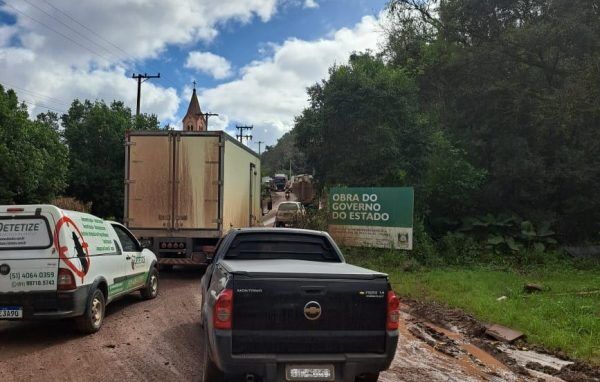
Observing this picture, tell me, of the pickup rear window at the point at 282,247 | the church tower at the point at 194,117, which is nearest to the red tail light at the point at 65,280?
the pickup rear window at the point at 282,247

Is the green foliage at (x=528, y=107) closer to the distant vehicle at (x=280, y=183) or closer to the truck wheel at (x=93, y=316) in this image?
the truck wheel at (x=93, y=316)

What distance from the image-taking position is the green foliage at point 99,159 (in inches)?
1067

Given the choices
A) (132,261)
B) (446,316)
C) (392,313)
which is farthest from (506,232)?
(392,313)

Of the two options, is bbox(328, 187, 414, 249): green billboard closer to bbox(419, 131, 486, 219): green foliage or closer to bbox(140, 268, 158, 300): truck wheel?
bbox(419, 131, 486, 219): green foliage

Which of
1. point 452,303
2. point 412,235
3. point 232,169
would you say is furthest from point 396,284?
point 232,169

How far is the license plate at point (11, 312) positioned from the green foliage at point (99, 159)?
21.5m

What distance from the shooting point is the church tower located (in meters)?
73.6

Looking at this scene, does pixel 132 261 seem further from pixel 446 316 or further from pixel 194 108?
pixel 194 108

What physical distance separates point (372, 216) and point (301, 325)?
452 inches

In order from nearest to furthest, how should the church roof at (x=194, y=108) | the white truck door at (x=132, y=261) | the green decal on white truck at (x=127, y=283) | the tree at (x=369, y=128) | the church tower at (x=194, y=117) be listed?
the green decal on white truck at (x=127, y=283), the white truck door at (x=132, y=261), the tree at (x=369, y=128), the church tower at (x=194, y=117), the church roof at (x=194, y=108)

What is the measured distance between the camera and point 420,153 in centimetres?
1975

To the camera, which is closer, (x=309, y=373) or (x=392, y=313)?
(x=309, y=373)

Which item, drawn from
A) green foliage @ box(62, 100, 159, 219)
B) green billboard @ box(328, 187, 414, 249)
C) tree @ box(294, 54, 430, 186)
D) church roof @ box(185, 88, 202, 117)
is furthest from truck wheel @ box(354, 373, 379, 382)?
church roof @ box(185, 88, 202, 117)

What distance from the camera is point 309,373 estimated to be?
4.16 meters
